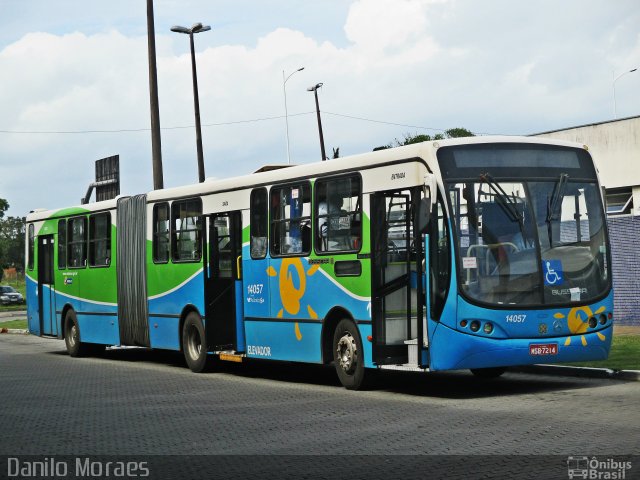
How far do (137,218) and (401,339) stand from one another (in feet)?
27.8

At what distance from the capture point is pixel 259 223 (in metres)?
17.9

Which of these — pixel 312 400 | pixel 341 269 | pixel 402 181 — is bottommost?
pixel 312 400

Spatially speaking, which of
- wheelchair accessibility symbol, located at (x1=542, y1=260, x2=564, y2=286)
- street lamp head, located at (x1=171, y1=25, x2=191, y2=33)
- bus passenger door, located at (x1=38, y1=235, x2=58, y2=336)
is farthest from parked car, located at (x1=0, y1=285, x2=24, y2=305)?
wheelchair accessibility symbol, located at (x1=542, y1=260, x2=564, y2=286)

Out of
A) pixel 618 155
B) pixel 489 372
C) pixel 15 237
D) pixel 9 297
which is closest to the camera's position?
pixel 489 372

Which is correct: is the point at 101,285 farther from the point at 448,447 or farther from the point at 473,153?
the point at 448,447

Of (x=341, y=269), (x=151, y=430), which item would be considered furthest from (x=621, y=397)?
(x=151, y=430)

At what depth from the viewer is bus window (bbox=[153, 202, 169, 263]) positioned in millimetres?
20984

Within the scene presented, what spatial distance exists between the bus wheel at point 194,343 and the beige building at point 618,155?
58.0ft

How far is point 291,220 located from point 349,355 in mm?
2355

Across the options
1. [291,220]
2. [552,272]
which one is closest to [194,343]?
[291,220]

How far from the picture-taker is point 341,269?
15727 mm

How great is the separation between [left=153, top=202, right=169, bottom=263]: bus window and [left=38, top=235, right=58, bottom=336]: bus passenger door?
5.29 metres

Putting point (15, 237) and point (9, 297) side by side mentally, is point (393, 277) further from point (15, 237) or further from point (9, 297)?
point (15, 237)

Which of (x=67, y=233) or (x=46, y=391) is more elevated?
(x=67, y=233)
